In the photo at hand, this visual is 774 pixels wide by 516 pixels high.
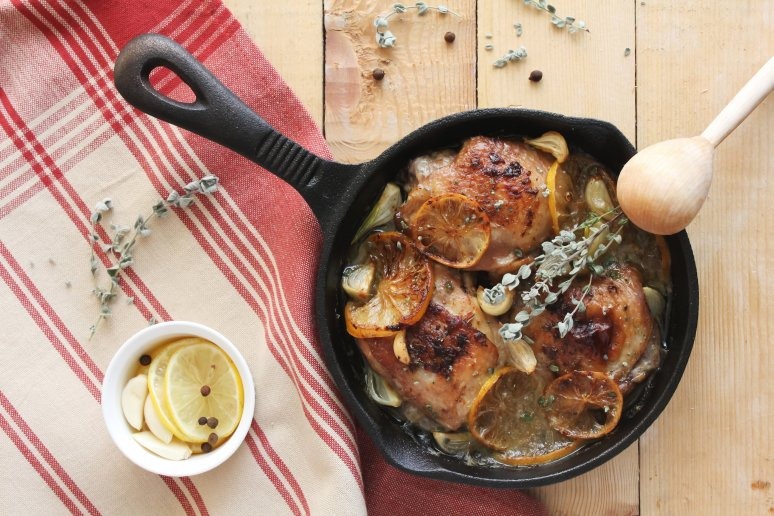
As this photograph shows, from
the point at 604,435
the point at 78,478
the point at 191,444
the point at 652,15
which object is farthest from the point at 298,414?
the point at 652,15

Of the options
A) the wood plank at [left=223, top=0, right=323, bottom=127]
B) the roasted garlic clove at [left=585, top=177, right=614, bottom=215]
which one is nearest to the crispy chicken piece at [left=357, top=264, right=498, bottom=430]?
the roasted garlic clove at [left=585, top=177, right=614, bottom=215]

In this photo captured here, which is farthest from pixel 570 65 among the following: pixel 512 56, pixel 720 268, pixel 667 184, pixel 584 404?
pixel 584 404

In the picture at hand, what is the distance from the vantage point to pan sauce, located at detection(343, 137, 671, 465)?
212cm

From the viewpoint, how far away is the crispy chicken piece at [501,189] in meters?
2.11

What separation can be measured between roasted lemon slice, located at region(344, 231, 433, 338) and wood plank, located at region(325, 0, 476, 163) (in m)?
0.37

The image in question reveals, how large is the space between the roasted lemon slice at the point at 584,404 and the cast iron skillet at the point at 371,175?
58 mm

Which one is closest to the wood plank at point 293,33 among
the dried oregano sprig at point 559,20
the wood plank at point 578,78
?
the wood plank at point 578,78

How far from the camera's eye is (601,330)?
83.3 inches

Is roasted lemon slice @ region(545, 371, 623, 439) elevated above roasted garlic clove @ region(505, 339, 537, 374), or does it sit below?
below

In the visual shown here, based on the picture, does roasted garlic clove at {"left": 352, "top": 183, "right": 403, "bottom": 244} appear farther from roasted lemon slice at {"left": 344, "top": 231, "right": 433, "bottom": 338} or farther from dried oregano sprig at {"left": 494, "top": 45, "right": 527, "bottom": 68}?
dried oregano sprig at {"left": 494, "top": 45, "right": 527, "bottom": 68}

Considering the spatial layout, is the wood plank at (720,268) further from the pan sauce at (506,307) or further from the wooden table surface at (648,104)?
the pan sauce at (506,307)

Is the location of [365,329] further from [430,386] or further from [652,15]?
[652,15]

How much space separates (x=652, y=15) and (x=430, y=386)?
1328mm

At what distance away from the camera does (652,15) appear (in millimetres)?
2439
